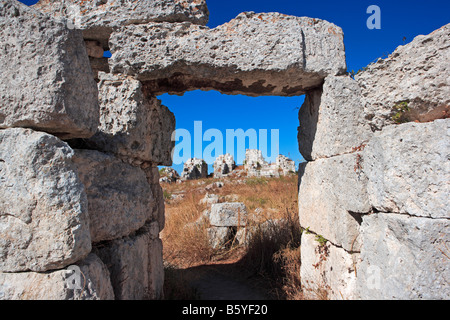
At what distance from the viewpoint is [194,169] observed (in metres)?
22.9

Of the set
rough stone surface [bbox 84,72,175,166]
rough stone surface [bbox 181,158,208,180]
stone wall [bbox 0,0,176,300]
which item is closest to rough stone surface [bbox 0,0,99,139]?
stone wall [bbox 0,0,176,300]

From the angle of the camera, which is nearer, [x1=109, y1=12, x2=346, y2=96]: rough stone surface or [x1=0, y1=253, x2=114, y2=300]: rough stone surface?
[x1=0, y1=253, x2=114, y2=300]: rough stone surface

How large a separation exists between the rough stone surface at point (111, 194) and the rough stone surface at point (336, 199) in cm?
165

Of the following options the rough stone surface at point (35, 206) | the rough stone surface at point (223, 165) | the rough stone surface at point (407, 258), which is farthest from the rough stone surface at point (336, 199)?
the rough stone surface at point (223, 165)

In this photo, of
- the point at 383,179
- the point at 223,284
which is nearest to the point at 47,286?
the point at 383,179

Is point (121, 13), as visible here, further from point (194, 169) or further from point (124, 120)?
point (194, 169)

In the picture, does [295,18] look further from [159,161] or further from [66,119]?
[66,119]

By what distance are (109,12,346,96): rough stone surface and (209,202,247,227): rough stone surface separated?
3445mm

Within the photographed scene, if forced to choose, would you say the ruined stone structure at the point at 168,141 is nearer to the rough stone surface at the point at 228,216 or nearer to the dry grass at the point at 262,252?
the dry grass at the point at 262,252

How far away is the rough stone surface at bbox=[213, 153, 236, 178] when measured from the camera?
82.7 ft

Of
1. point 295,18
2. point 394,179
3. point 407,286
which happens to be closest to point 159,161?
point 295,18

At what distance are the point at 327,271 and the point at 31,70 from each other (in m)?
2.84

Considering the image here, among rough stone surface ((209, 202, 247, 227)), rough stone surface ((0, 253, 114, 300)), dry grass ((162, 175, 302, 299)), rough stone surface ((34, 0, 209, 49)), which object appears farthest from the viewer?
rough stone surface ((209, 202, 247, 227))

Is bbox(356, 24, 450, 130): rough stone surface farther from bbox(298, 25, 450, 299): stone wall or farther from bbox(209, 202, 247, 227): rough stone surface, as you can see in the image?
bbox(209, 202, 247, 227): rough stone surface
